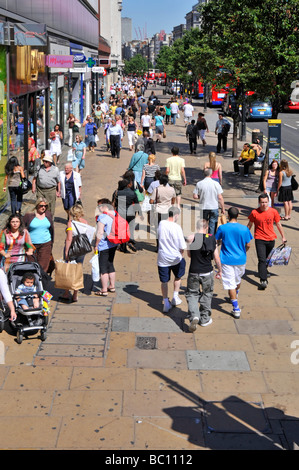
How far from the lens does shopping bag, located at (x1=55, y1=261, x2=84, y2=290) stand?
32.8 feet

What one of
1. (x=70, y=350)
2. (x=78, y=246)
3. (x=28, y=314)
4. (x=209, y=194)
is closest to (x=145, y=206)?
(x=209, y=194)

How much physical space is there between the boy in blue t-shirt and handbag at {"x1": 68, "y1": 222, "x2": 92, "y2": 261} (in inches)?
77.5

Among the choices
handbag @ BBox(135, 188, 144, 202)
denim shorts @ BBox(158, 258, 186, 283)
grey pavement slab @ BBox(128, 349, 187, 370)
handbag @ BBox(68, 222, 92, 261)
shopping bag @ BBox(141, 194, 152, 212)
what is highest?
handbag @ BBox(135, 188, 144, 202)

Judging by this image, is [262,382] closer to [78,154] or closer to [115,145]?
[78,154]

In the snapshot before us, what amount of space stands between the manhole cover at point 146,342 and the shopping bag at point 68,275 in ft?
4.69

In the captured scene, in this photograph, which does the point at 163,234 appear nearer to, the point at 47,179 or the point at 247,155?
the point at 47,179

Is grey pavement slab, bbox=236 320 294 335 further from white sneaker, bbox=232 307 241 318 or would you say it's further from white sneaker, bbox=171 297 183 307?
white sneaker, bbox=171 297 183 307

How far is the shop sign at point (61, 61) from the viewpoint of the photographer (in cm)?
2143

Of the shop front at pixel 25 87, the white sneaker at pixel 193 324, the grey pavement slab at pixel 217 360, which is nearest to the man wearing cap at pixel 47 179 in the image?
the shop front at pixel 25 87

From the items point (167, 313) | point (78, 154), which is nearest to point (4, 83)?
point (78, 154)

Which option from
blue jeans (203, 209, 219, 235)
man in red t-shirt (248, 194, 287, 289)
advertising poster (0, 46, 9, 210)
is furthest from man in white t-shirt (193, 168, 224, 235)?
advertising poster (0, 46, 9, 210)

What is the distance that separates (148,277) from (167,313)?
1880mm

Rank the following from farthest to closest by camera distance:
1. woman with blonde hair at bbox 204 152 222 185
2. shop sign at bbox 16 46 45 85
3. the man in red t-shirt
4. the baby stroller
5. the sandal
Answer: shop sign at bbox 16 46 45 85 < woman with blonde hair at bbox 204 152 222 185 < the man in red t-shirt < the sandal < the baby stroller

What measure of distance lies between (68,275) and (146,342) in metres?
1.70
